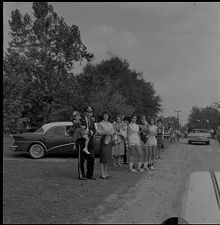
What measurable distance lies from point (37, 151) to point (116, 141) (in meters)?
3.98

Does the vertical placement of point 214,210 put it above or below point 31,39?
below

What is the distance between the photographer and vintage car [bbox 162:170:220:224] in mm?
966

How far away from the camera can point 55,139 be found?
11.4 meters

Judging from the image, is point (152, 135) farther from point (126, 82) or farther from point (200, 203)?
point (200, 203)

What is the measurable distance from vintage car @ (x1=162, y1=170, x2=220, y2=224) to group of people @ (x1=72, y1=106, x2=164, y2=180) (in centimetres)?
373

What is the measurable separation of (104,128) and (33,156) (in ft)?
16.5

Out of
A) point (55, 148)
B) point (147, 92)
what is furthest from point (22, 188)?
point (55, 148)

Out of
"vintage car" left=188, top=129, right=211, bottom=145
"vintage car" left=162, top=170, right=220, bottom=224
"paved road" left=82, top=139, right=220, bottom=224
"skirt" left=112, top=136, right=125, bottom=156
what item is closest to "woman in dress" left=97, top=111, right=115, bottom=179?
"paved road" left=82, top=139, right=220, bottom=224

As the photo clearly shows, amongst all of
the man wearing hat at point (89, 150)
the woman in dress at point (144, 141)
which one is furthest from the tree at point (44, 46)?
the woman in dress at point (144, 141)

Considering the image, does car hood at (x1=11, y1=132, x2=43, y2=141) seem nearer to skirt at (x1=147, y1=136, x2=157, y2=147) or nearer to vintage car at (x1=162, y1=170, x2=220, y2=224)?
skirt at (x1=147, y1=136, x2=157, y2=147)

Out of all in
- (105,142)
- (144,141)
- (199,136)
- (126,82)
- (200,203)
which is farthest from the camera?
(199,136)

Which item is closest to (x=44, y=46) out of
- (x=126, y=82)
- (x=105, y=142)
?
(x=126, y=82)

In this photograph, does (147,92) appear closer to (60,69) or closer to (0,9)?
(60,69)

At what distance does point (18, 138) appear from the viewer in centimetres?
1138
